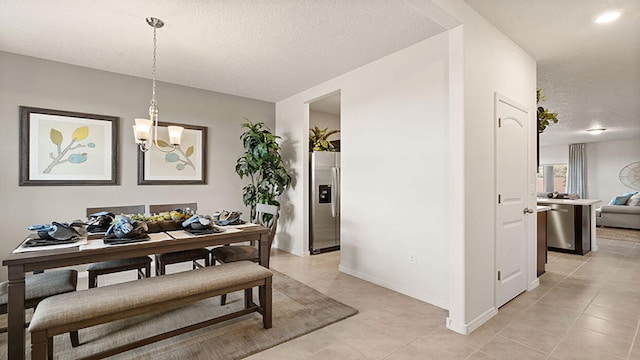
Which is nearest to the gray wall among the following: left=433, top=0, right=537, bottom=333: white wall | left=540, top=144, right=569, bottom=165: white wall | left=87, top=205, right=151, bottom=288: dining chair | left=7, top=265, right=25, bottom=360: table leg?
left=87, top=205, right=151, bottom=288: dining chair

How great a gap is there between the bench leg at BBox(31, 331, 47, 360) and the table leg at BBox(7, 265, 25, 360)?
23cm

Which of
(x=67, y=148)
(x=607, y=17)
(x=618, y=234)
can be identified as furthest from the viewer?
(x=618, y=234)

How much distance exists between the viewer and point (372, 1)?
2330 millimetres

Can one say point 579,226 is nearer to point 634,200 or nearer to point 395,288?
point 395,288

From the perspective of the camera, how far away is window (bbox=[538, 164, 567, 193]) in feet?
34.9

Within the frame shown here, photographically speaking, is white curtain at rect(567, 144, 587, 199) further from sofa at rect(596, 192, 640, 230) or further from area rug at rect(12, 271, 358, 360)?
area rug at rect(12, 271, 358, 360)

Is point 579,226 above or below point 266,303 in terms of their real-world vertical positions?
above

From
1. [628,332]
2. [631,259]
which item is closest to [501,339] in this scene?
[628,332]

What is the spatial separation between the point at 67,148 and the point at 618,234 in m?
10.3

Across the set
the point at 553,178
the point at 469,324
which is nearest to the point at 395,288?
the point at 469,324

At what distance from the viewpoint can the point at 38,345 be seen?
1571 millimetres

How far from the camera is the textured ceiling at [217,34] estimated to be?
2.40 meters

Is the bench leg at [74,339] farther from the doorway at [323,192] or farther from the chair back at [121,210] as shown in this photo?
the doorway at [323,192]

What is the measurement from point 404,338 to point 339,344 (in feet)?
1.66
